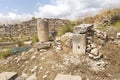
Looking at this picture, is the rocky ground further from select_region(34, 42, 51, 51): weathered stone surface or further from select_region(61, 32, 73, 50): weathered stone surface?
select_region(61, 32, 73, 50): weathered stone surface

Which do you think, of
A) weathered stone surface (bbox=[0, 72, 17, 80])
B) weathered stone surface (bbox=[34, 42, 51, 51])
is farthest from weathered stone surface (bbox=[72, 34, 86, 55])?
weathered stone surface (bbox=[0, 72, 17, 80])

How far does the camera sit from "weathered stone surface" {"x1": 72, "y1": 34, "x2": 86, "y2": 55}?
18.2ft

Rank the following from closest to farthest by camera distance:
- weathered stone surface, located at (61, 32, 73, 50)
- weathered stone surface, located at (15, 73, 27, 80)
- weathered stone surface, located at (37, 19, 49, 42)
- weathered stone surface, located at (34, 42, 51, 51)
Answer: weathered stone surface, located at (15, 73, 27, 80) < weathered stone surface, located at (61, 32, 73, 50) < weathered stone surface, located at (34, 42, 51, 51) < weathered stone surface, located at (37, 19, 49, 42)

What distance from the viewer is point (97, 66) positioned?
513 centimetres

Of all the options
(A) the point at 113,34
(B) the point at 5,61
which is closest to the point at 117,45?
(A) the point at 113,34

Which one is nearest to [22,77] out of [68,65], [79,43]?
[68,65]

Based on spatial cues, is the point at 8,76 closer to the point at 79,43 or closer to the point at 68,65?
the point at 68,65

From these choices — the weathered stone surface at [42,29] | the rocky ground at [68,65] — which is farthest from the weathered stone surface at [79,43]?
the weathered stone surface at [42,29]

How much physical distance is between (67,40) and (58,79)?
6.11 ft

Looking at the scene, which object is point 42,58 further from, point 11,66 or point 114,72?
point 114,72

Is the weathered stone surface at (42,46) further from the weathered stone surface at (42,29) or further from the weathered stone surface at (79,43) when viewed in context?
the weathered stone surface at (79,43)

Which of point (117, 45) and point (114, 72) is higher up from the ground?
point (117, 45)

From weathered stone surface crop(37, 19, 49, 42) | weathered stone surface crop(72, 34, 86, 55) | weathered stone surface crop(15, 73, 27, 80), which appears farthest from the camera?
weathered stone surface crop(37, 19, 49, 42)

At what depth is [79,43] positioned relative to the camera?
5605mm
